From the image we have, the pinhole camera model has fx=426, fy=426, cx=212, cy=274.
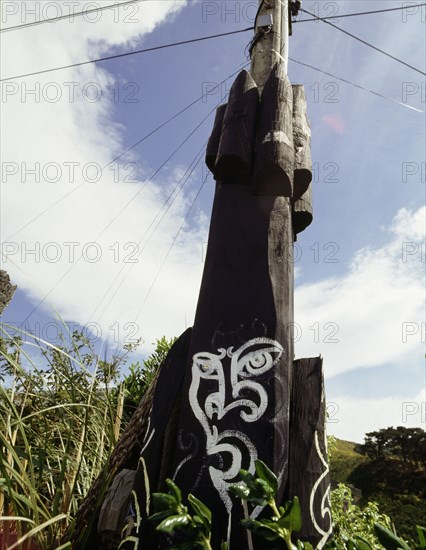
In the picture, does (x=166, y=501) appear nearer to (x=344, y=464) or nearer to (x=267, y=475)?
(x=267, y=475)

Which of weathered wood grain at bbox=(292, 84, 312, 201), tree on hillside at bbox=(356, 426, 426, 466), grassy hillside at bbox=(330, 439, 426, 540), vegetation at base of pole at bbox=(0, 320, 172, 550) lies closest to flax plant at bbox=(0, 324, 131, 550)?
vegetation at base of pole at bbox=(0, 320, 172, 550)

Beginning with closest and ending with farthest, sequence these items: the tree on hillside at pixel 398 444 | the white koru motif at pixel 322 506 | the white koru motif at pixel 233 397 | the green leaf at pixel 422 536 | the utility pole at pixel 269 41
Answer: the green leaf at pixel 422 536 → the white koru motif at pixel 322 506 → the white koru motif at pixel 233 397 → the utility pole at pixel 269 41 → the tree on hillside at pixel 398 444

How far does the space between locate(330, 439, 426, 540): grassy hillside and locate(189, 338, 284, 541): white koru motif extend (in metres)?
8.37

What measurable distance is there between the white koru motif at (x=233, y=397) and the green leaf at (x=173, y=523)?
25.4 inches

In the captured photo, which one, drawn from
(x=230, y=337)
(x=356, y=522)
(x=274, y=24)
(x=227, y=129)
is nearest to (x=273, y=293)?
(x=230, y=337)

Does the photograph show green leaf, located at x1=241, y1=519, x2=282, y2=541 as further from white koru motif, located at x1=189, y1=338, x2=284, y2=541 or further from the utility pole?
the utility pole

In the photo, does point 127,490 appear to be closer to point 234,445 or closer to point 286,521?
point 234,445

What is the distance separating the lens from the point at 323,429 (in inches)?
60.2

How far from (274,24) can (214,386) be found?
240 cm

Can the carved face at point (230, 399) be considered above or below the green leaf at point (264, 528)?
above

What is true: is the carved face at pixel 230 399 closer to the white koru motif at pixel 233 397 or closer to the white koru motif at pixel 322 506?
the white koru motif at pixel 233 397

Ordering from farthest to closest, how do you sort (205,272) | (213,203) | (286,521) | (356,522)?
(356,522) → (213,203) → (205,272) → (286,521)

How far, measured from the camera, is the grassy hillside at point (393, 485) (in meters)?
8.78

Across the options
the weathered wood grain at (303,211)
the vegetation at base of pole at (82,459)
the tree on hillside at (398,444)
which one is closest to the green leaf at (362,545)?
the vegetation at base of pole at (82,459)
